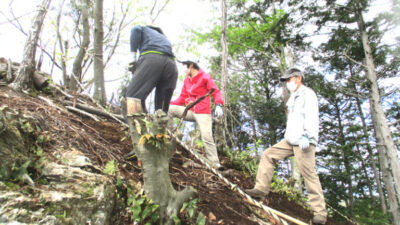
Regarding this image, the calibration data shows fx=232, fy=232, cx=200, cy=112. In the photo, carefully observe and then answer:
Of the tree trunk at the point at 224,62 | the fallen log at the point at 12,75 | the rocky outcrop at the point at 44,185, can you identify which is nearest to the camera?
the rocky outcrop at the point at 44,185

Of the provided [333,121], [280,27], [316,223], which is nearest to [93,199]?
[316,223]

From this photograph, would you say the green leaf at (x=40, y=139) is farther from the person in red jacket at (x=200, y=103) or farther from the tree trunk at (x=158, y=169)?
the person in red jacket at (x=200, y=103)

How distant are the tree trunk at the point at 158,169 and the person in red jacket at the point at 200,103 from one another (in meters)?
2.00

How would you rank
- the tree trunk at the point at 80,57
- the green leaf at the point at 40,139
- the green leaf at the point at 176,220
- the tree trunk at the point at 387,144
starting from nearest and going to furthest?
the green leaf at the point at 176,220 → the green leaf at the point at 40,139 → the tree trunk at the point at 80,57 → the tree trunk at the point at 387,144

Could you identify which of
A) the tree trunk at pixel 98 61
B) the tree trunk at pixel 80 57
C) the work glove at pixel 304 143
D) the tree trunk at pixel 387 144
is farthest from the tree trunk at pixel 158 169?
the tree trunk at pixel 387 144

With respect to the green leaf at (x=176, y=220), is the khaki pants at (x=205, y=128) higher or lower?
higher

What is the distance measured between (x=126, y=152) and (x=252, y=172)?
9.99 ft

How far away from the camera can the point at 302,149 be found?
3377mm

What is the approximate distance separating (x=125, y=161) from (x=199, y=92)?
6.71 feet

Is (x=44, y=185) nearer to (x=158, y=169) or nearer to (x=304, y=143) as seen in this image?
(x=158, y=169)

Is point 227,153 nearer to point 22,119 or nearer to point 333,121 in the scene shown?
point 22,119

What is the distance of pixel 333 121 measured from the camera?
21422 mm

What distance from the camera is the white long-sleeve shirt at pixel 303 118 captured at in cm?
340

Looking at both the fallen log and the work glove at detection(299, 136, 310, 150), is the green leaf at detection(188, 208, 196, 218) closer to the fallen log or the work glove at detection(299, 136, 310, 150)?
the work glove at detection(299, 136, 310, 150)
